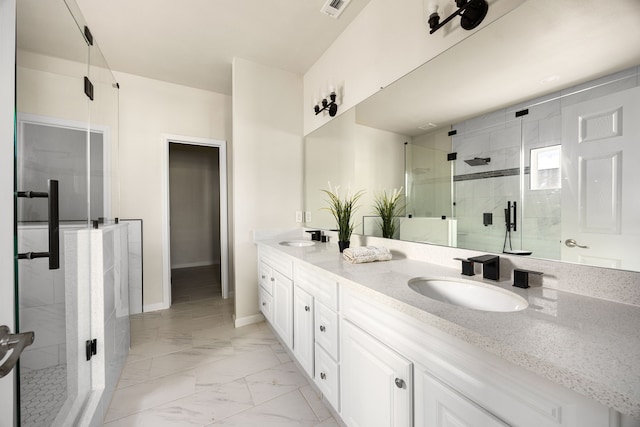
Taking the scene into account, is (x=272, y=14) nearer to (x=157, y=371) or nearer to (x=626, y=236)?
(x=626, y=236)

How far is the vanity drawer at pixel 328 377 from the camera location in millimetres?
1294

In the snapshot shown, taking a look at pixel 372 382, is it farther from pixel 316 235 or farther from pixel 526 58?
pixel 316 235

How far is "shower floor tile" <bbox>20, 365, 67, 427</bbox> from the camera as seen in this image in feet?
2.59

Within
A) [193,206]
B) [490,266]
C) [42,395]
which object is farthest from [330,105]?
[193,206]

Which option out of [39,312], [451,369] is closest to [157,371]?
[39,312]

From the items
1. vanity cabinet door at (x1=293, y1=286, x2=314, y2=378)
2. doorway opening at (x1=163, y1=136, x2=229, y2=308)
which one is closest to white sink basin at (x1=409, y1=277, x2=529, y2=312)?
vanity cabinet door at (x1=293, y1=286, x2=314, y2=378)

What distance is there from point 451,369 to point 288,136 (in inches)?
103

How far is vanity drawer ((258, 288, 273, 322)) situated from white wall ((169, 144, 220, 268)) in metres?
3.48

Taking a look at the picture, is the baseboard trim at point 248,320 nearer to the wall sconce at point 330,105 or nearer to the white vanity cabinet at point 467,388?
the white vanity cabinet at point 467,388

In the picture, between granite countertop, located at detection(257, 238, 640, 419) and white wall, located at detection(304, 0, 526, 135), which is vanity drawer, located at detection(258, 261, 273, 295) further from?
white wall, located at detection(304, 0, 526, 135)

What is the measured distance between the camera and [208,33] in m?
2.26

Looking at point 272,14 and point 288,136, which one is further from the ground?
point 272,14

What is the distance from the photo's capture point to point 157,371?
1.88m

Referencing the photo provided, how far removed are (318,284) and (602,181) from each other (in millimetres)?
1234
